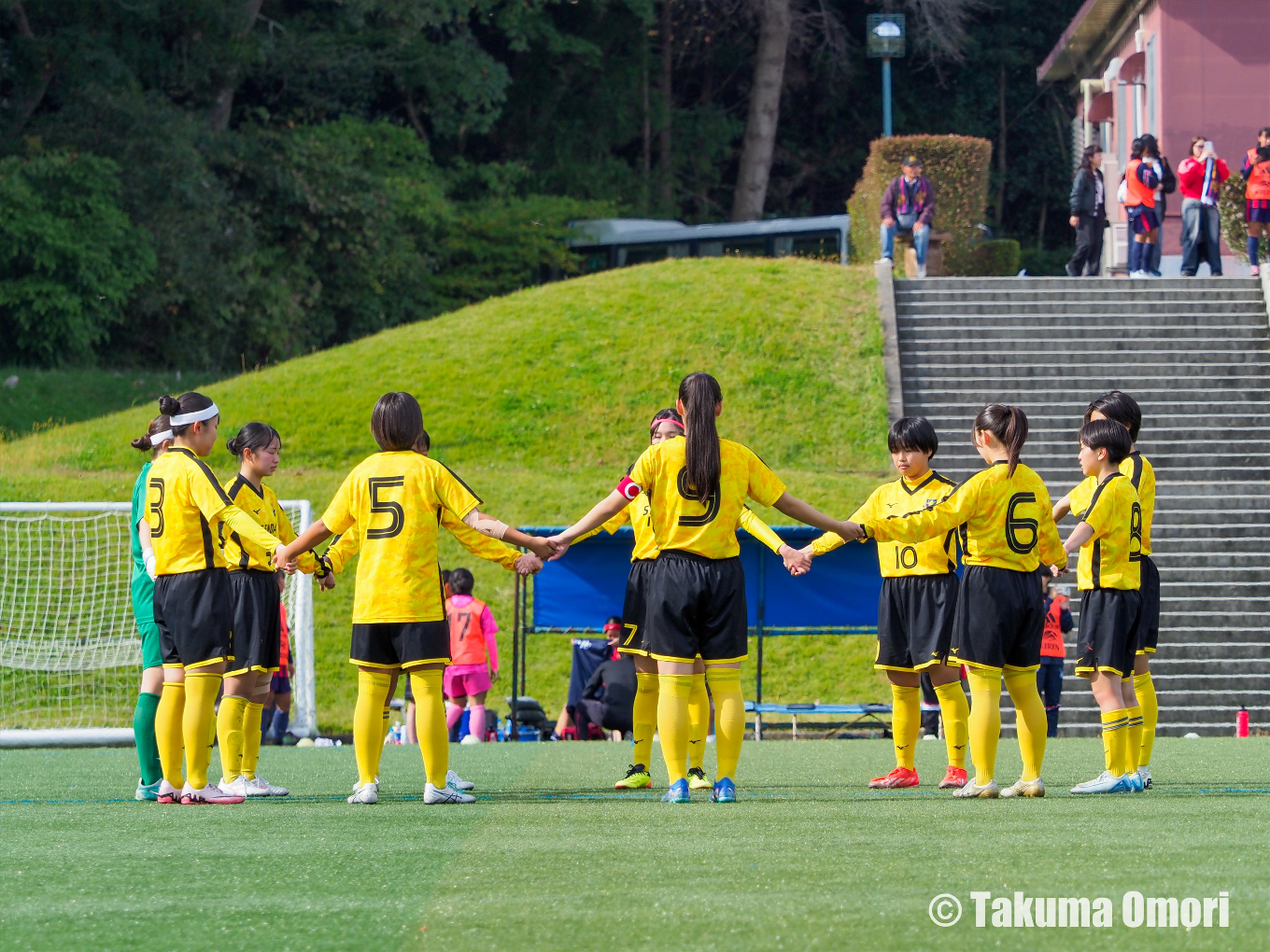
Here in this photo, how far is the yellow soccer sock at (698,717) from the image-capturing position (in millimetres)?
7223

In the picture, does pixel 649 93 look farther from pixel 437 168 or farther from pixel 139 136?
pixel 139 136

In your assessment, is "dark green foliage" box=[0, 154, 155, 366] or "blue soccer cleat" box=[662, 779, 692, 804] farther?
"dark green foliage" box=[0, 154, 155, 366]

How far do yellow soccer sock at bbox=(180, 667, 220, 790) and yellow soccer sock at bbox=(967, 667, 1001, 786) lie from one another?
3506 mm

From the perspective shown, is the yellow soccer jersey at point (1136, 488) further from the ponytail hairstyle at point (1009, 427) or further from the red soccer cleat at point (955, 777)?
the red soccer cleat at point (955, 777)

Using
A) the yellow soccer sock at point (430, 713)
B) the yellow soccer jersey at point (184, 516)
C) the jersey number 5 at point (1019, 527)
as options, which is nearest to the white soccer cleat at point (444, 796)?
the yellow soccer sock at point (430, 713)

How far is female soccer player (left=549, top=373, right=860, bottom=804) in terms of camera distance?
22.7 feet

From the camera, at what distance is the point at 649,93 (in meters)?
43.8

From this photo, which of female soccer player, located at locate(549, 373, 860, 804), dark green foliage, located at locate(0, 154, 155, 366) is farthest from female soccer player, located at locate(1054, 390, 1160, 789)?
dark green foliage, located at locate(0, 154, 155, 366)

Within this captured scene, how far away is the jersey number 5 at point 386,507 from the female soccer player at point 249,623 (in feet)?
2.03

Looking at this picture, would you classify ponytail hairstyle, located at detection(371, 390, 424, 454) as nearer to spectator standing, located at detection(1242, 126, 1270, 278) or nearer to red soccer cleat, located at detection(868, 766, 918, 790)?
red soccer cleat, located at detection(868, 766, 918, 790)

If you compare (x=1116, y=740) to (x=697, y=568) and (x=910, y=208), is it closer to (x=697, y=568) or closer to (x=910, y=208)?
(x=697, y=568)

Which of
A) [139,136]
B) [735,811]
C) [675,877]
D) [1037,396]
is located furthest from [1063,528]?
[139,136]

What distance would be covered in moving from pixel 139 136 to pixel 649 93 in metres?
17.7

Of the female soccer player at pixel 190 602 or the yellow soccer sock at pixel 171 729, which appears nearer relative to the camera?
the female soccer player at pixel 190 602
